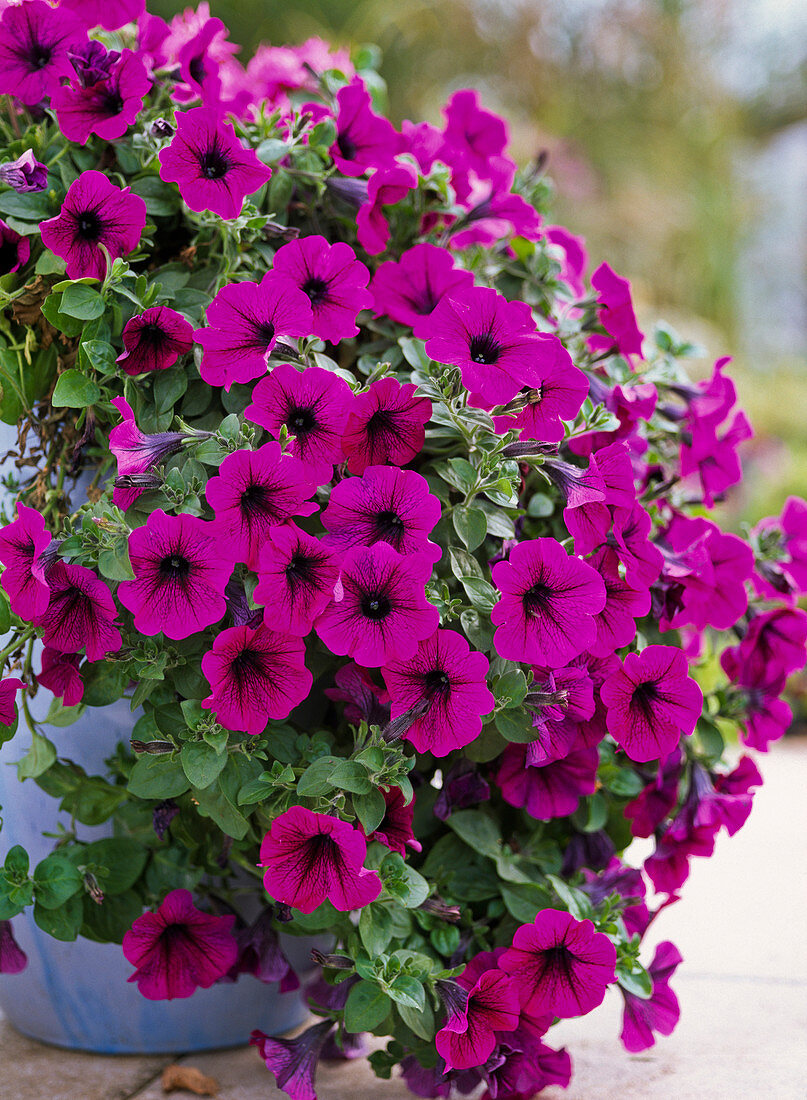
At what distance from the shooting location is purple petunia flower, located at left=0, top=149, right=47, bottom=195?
2.85 feet

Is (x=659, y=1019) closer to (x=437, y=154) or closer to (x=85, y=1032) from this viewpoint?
(x=85, y=1032)

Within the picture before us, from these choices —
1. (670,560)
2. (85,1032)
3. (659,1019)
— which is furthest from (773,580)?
(85,1032)

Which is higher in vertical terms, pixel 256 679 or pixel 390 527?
pixel 390 527

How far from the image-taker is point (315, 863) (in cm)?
77

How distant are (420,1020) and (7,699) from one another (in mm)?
435

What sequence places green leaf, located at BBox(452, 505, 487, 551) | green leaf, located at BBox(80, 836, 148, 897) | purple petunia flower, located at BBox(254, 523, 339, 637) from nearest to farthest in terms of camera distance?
purple petunia flower, located at BBox(254, 523, 339, 637) < green leaf, located at BBox(452, 505, 487, 551) < green leaf, located at BBox(80, 836, 148, 897)

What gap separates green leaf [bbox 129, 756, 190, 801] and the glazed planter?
0.17 meters

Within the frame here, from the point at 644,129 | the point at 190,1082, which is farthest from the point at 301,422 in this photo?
the point at 644,129

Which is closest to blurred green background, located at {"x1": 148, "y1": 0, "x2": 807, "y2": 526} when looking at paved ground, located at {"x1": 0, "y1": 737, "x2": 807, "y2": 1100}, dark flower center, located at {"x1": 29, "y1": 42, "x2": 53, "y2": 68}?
paved ground, located at {"x1": 0, "y1": 737, "x2": 807, "y2": 1100}

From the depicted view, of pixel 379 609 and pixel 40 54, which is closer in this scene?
pixel 379 609

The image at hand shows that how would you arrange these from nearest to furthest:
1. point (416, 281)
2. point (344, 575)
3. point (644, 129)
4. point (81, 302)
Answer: point (344, 575), point (81, 302), point (416, 281), point (644, 129)

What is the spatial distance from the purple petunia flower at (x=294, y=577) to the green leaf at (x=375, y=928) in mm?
269

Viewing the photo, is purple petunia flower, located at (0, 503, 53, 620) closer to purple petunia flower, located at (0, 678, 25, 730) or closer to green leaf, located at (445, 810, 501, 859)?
purple petunia flower, located at (0, 678, 25, 730)

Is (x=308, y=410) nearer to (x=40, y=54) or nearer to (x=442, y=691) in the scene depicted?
(x=442, y=691)
